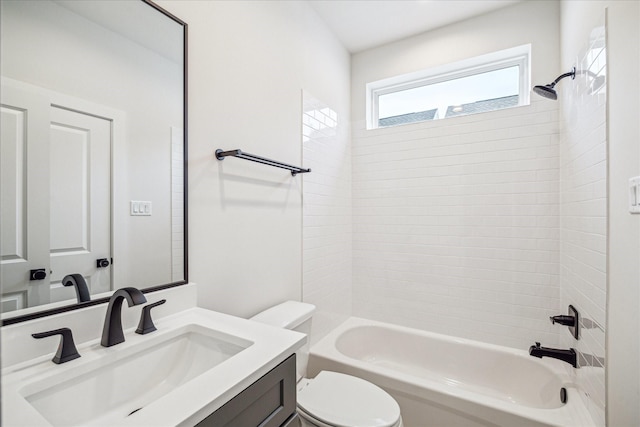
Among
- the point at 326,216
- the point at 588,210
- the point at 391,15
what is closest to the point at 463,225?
the point at 588,210

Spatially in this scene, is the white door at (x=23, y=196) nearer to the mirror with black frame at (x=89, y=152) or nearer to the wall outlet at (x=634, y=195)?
the mirror with black frame at (x=89, y=152)

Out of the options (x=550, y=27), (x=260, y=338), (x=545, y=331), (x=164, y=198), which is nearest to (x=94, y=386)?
(x=260, y=338)

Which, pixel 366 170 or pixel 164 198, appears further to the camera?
pixel 366 170

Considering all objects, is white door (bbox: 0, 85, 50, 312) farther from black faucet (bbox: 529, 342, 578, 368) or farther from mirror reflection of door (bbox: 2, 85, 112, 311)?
black faucet (bbox: 529, 342, 578, 368)

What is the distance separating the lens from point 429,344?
2277 mm

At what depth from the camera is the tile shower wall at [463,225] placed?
6.61ft

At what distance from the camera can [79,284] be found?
922 millimetres

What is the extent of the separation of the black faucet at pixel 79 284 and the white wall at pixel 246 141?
0.38 metres

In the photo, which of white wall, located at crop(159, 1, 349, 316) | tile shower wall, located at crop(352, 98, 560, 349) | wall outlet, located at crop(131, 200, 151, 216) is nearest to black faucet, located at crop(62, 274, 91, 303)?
wall outlet, located at crop(131, 200, 151, 216)

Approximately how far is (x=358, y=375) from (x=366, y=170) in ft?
5.09

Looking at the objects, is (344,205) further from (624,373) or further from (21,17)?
(21,17)

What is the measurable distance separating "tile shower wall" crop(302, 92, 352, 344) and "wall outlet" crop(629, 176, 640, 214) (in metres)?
1.51

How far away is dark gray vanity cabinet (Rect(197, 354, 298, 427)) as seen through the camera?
2.38 ft

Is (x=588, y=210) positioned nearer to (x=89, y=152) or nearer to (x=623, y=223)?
(x=623, y=223)
